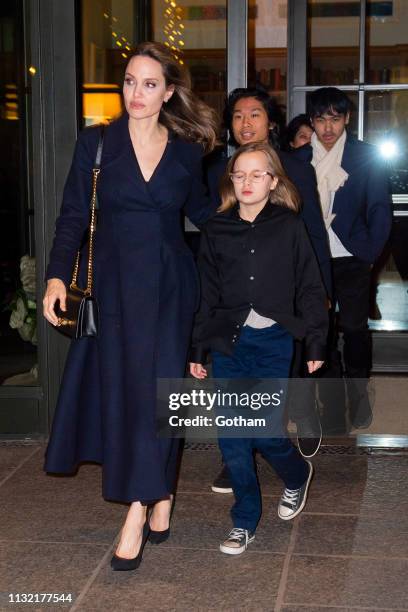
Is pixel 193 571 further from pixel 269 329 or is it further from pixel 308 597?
pixel 269 329

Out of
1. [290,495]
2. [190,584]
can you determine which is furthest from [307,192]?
[190,584]

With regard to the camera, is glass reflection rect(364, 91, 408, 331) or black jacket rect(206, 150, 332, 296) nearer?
black jacket rect(206, 150, 332, 296)

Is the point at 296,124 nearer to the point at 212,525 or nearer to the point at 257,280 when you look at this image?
the point at 257,280

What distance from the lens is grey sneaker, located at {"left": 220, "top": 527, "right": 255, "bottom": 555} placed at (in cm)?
364

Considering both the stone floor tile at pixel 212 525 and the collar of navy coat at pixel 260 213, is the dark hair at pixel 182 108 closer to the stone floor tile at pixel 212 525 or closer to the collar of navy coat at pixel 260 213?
the collar of navy coat at pixel 260 213

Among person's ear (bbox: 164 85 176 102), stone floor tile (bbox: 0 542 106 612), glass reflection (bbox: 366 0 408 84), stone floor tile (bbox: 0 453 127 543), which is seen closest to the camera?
stone floor tile (bbox: 0 542 106 612)

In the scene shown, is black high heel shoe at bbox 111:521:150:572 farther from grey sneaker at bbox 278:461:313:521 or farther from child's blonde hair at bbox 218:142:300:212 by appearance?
child's blonde hair at bbox 218:142:300:212

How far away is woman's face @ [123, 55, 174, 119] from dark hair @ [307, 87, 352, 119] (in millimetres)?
1684

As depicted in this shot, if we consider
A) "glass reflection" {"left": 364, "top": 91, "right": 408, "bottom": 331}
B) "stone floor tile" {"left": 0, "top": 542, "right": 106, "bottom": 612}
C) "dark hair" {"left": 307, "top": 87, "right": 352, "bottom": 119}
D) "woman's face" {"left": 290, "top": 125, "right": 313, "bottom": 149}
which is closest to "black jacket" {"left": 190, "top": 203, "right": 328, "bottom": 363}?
"stone floor tile" {"left": 0, "top": 542, "right": 106, "bottom": 612}

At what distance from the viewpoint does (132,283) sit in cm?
356

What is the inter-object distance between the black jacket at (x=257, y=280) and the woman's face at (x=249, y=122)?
0.62 m

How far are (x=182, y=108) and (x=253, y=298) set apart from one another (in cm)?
76

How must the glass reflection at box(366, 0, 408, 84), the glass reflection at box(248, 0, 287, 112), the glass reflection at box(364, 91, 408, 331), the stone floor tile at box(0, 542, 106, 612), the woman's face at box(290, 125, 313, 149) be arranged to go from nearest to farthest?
the stone floor tile at box(0, 542, 106, 612)
the woman's face at box(290, 125, 313, 149)
the glass reflection at box(364, 91, 408, 331)
the glass reflection at box(366, 0, 408, 84)
the glass reflection at box(248, 0, 287, 112)

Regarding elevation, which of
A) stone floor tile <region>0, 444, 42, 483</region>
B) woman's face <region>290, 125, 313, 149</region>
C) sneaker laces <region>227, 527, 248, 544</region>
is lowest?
stone floor tile <region>0, 444, 42, 483</region>
